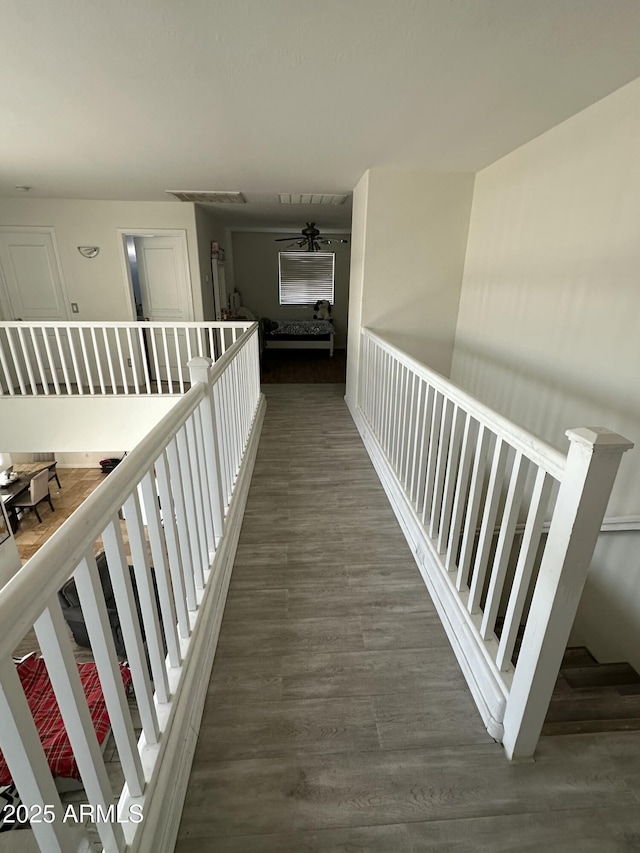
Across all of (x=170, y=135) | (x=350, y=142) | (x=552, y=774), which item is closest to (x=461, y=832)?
(x=552, y=774)

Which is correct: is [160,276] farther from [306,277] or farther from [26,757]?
[26,757]

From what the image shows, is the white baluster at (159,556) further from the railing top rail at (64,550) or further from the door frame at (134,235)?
the door frame at (134,235)

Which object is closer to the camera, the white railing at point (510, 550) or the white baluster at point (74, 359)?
the white railing at point (510, 550)

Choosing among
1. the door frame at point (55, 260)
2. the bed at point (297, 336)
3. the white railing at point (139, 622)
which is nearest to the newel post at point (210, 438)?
the white railing at point (139, 622)

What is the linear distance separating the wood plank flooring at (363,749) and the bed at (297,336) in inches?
255

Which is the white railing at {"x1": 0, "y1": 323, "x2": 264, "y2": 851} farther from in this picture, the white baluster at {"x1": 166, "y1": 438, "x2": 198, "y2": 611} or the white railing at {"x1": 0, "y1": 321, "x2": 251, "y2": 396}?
the white railing at {"x1": 0, "y1": 321, "x2": 251, "y2": 396}

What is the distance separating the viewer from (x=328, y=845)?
1.00 metres

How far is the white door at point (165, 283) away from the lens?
5.17 metres

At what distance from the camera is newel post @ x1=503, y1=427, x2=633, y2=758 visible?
2.84 feet

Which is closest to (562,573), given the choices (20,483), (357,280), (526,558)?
(526,558)

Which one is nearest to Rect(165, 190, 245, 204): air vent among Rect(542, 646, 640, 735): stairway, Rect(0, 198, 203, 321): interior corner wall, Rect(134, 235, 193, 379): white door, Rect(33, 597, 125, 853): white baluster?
Rect(0, 198, 203, 321): interior corner wall

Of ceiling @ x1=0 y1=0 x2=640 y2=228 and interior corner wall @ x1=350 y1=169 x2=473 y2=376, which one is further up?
ceiling @ x1=0 y1=0 x2=640 y2=228

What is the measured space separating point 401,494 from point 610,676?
52.9 inches

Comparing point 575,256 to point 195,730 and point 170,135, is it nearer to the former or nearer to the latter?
point 170,135
